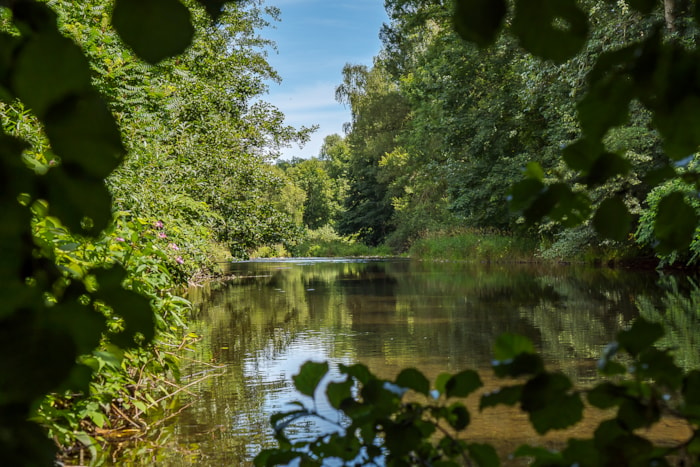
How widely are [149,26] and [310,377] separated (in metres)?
0.60

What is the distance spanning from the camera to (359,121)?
134 ft

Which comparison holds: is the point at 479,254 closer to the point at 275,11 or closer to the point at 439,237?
the point at 439,237

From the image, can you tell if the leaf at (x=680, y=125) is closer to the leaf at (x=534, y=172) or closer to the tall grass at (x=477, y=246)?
the leaf at (x=534, y=172)

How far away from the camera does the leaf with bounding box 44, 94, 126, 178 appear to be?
1.61 ft

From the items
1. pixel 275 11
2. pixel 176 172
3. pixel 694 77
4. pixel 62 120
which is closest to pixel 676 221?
pixel 694 77

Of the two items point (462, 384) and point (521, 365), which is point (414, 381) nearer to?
point (462, 384)

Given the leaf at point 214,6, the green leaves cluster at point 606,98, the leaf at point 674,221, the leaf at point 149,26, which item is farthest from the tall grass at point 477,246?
the leaf at point 149,26

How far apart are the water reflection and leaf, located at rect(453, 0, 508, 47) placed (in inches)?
67.5

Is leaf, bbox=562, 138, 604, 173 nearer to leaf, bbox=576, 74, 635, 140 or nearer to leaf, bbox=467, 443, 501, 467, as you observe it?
leaf, bbox=576, 74, 635, 140

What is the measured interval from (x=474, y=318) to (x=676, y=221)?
8249 millimetres

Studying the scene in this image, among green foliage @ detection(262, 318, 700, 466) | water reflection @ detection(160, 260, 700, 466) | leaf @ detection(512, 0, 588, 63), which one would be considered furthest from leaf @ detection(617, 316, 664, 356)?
water reflection @ detection(160, 260, 700, 466)

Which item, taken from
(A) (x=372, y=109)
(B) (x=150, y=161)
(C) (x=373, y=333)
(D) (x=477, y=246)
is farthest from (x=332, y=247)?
(B) (x=150, y=161)

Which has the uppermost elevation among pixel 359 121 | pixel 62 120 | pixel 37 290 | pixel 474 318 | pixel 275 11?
pixel 359 121

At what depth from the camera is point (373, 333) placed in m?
7.96
